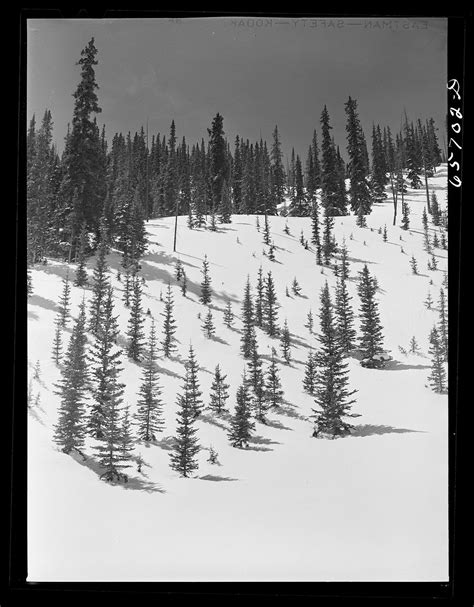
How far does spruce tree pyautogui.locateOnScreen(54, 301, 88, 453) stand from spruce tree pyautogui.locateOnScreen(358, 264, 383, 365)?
277cm

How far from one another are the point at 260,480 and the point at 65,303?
2499 millimetres

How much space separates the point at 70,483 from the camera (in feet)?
11.6

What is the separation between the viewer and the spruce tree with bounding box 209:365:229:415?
3788 mm

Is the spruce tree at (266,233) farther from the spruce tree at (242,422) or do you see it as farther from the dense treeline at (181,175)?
the spruce tree at (242,422)

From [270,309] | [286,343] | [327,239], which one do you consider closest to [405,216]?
[327,239]

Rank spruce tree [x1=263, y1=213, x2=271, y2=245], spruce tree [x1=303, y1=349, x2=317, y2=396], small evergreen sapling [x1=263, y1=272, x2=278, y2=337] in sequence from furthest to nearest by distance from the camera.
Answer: spruce tree [x1=263, y1=213, x2=271, y2=245] < small evergreen sapling [x1=263, y1=272, x2=278, y2=337] < spruce tree [x1=303, y1=349, x2=317, y2=396]

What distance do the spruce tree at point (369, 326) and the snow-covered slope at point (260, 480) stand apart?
→ 0.27 feet

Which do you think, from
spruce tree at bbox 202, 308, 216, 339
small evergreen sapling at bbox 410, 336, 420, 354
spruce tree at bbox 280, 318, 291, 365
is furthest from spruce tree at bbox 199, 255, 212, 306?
small evergreen sapling at bbox 410, 336, 420, 354

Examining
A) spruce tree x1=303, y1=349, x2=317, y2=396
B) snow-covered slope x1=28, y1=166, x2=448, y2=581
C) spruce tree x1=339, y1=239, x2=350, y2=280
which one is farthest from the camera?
spruce tree x1=339, y1=239, x2=350, y2=280

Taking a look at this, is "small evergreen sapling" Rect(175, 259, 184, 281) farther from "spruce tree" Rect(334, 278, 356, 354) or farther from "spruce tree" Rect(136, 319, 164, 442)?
"spruce tree" Rect(334, 278, 356, 354)

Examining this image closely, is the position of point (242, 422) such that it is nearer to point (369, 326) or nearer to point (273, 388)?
point (273, 388)

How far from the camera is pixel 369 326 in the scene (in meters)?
3.99
